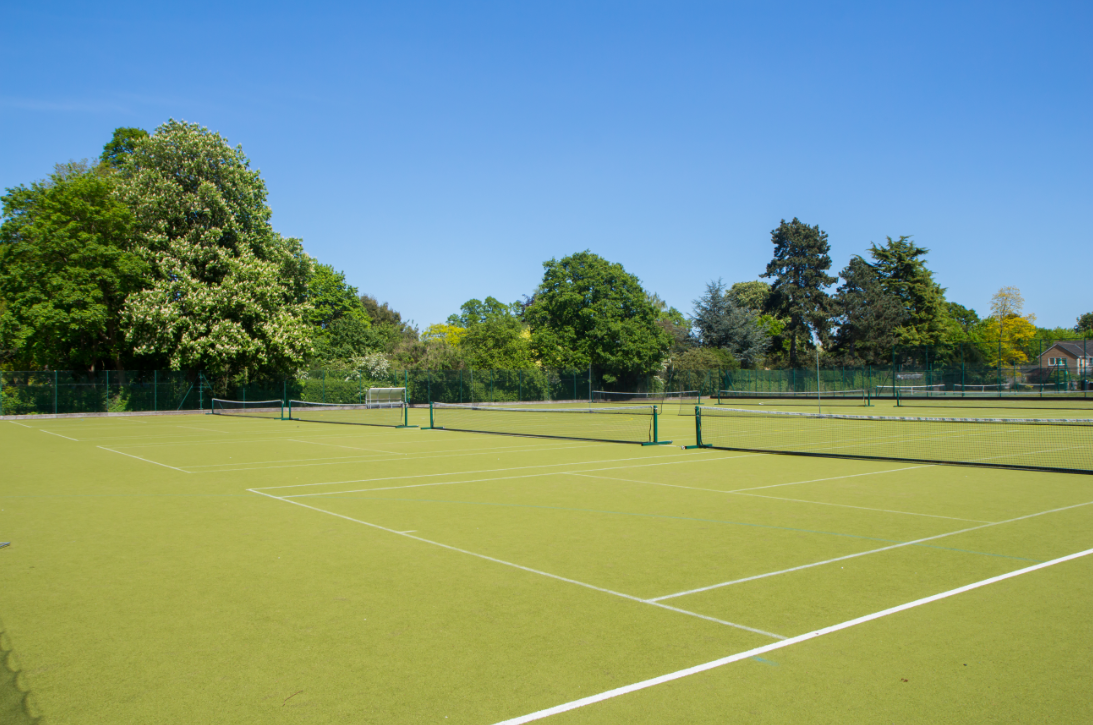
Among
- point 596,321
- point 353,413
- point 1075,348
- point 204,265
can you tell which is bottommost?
point 353,413

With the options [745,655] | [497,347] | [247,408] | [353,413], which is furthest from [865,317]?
[745,655]

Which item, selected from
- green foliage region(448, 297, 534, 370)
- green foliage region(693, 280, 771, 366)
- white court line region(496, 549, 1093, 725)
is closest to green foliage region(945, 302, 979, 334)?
green foliage region(693, 280, 771, 366)

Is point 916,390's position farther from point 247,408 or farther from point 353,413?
point 247,408

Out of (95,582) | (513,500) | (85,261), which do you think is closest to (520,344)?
(85,261)

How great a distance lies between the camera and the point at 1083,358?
4484 centimetres

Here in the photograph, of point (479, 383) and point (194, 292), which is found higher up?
point (194, 292)

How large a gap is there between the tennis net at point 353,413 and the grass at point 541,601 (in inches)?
727

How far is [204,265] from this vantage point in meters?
42.4

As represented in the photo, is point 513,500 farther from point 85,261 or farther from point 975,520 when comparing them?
point 85,261

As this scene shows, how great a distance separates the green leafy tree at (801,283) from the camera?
250ft

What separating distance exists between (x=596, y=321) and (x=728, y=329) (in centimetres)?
1613

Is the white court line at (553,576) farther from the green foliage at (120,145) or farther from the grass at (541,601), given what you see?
the green foliage at (120,145)

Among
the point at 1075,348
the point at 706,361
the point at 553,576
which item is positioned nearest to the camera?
the point at 553,576

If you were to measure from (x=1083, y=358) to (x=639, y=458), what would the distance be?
41424 mm
